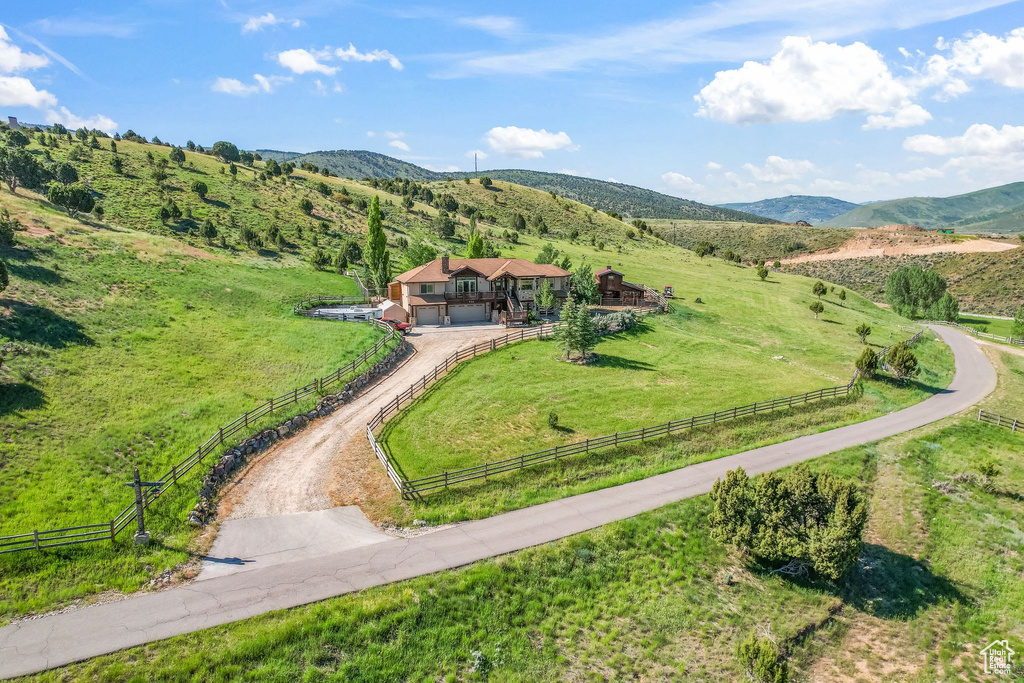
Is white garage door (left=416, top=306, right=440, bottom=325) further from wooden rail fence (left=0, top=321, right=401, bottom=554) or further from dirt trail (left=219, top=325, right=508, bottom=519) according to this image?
dirt trail (left=219, top=325, right=508, bottom=519)

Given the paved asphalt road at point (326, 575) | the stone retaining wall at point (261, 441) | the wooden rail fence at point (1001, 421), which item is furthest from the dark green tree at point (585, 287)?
the wooden rail fence at point (1001, 421)

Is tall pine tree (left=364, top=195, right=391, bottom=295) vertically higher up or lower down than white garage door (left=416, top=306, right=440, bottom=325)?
higher up

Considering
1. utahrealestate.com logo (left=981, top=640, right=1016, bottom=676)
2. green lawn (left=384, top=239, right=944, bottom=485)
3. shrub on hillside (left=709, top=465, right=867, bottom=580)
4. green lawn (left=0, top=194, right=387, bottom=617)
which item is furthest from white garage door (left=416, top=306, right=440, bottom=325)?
utahrealestate.com logo (left=981, top=640, right=1016, bottom=676)

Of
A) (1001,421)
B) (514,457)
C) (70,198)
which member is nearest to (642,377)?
(514,457)

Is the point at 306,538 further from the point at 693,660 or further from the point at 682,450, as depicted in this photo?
the point at 682,450

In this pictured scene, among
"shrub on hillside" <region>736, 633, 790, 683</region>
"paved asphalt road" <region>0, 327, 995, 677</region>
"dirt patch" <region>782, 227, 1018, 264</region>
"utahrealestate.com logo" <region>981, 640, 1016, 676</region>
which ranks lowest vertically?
"utahrealestate.com logo" <region>981, 640, 1016, 676</region>

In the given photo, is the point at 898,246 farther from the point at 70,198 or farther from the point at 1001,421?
the point at 70,198
